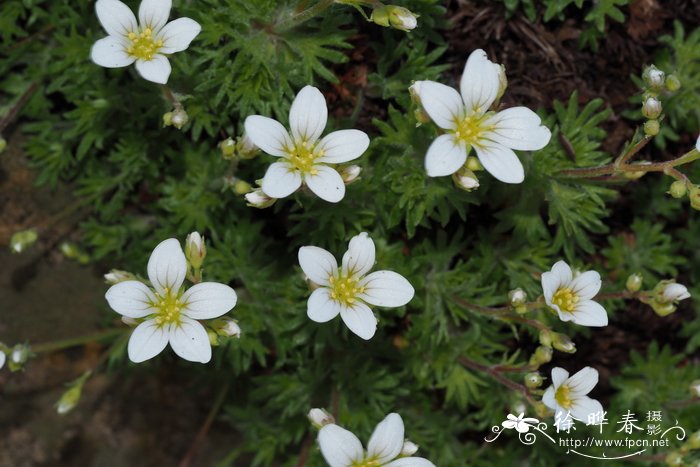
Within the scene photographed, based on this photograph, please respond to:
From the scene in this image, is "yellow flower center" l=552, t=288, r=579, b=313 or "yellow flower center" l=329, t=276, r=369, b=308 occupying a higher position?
"yellow flower center" l=329, t=276, r=369, b=308

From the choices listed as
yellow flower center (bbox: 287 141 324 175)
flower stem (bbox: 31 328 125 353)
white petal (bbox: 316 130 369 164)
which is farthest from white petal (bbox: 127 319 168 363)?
flower stem (bbox: 31 328 125 353)

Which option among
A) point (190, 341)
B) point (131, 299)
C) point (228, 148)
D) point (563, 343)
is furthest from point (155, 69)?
point (563, 343)

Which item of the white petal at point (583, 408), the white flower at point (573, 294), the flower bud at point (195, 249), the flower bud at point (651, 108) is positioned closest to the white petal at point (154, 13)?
the flower bud at point (195, 249)

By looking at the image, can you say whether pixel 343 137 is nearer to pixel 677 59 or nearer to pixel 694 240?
pixel 677 59

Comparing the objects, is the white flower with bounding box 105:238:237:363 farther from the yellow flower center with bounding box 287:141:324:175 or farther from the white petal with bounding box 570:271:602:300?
the white petal with bounding box 570:271:602:300

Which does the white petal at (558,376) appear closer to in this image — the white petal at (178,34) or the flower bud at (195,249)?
the flower bud at (195,249)

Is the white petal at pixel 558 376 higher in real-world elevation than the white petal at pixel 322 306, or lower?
lower
